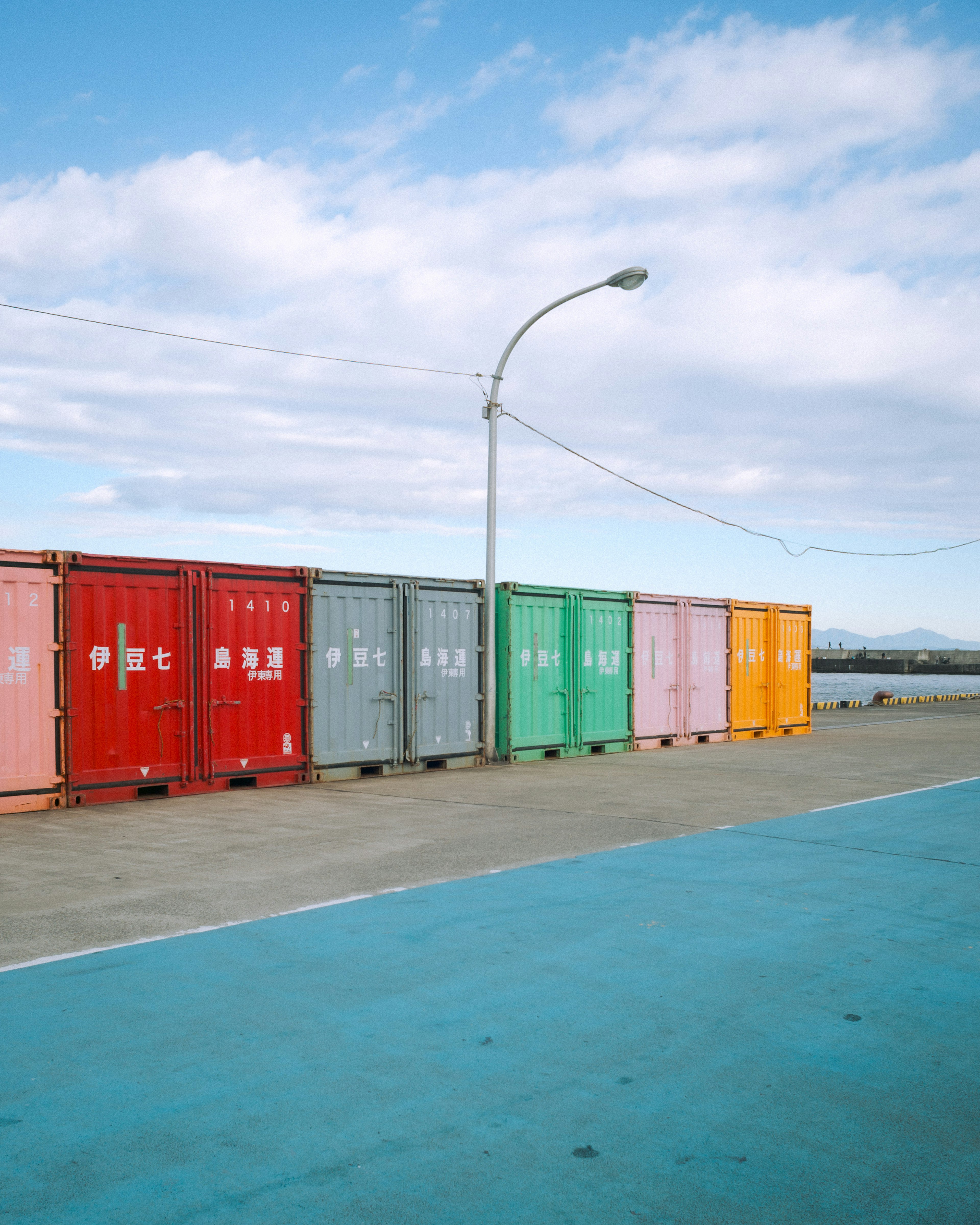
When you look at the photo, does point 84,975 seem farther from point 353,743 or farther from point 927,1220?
point 353,743

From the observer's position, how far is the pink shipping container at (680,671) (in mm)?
19172

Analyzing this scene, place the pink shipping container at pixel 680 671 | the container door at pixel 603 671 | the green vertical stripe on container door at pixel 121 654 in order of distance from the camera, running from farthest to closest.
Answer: the pink shipping container at pixel 680 671 → the container door at pixel 603 671 → the green vertical stripe on container door at pixel 121 654

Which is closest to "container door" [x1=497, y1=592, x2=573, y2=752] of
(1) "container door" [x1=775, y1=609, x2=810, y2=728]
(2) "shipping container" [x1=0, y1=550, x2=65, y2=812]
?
(2) "shipping container" [x1=0, y1=550, x2=65, y2=812]

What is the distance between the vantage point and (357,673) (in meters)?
14.6

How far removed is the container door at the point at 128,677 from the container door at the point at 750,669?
1283 centimetres

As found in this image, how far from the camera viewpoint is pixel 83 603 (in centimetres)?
1179

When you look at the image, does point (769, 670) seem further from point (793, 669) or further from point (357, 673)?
point (357, 673)

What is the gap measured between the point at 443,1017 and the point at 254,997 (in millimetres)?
986

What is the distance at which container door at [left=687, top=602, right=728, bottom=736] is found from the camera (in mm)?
20469

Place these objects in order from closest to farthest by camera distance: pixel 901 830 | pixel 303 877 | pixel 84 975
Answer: pixel 84 975 < pixel 303 877 < pixel 901 830

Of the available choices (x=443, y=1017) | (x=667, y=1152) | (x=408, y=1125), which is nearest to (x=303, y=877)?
(x=443, y=1017)

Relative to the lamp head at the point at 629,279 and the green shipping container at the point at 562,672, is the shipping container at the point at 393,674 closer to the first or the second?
the green shipping container at the point at 562,672

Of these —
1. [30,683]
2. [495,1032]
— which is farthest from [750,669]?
[495,1032]

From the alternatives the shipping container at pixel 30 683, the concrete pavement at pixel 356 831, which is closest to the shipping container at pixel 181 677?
the shipping container at pixel 30 683
